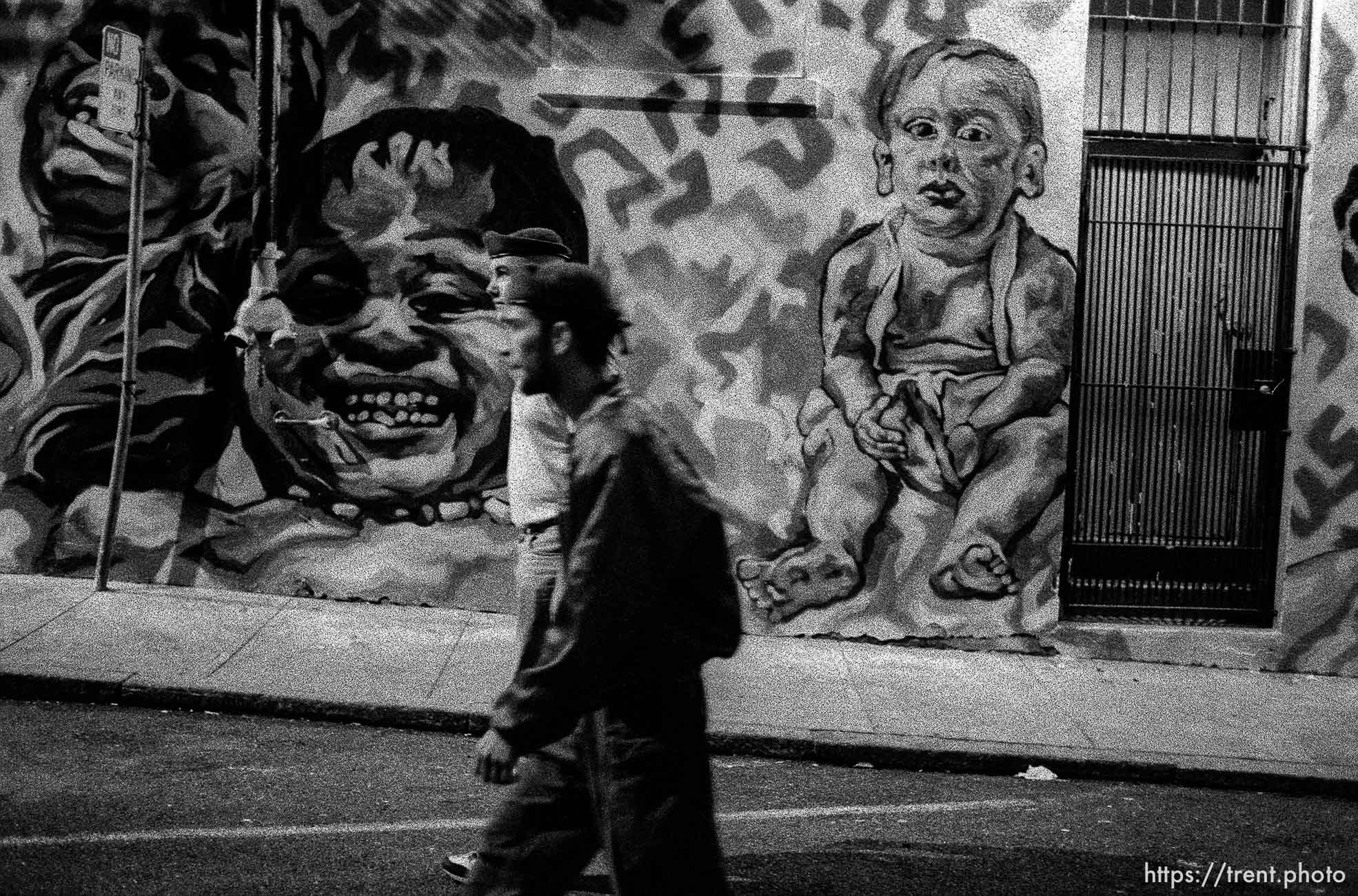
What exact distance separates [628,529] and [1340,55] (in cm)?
732

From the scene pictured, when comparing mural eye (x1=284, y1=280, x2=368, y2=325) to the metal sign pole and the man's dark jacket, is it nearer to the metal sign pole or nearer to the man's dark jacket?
the metal sign pole

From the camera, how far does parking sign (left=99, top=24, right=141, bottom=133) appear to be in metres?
8.53

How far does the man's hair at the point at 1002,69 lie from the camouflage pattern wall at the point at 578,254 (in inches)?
0.8

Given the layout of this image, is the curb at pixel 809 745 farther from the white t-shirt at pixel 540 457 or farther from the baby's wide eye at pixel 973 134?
the baby's wide eye at pixel 973 134

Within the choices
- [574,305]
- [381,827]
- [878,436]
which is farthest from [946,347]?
[574,305]

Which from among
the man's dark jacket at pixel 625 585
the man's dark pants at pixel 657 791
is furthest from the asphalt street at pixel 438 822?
the man's dark jacket at pixel 625 585

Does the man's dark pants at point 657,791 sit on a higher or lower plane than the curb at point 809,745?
higher

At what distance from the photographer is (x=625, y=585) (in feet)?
11.3

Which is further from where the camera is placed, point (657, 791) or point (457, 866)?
point (457, 866)

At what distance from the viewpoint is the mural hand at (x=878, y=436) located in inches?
371

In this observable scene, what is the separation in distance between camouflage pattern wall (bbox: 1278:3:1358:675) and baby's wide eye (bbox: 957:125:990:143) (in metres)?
1.86

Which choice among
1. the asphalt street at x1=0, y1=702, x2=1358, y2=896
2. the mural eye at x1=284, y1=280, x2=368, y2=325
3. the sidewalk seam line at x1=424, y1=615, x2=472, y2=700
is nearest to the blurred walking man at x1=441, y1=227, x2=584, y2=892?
the asphalt street at x1=0, y1=702, x2=1358, y2=896

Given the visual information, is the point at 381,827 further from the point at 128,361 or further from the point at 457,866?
the point at 128,361

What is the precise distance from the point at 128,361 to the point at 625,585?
21.2 ft
